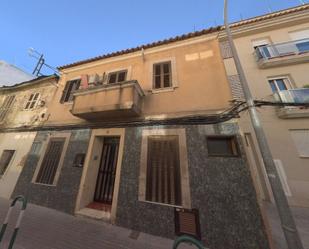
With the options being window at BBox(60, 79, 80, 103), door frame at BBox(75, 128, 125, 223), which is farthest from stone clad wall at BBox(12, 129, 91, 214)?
window at BBox(60, 79, 80, 103)

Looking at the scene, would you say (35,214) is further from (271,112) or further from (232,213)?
(271,112)

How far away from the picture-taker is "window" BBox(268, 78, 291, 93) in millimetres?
9219

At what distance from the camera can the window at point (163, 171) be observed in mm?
4406

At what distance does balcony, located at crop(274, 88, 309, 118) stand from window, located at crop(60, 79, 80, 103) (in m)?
12.2

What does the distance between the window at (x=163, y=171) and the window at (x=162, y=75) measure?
2.51 m

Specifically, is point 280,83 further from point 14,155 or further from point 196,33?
point 14,155

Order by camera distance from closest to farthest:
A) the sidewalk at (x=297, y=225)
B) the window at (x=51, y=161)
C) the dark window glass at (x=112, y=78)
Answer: the sidewalk at (x=297, y=225)
the window at (x=51, y=161)
the dark window glass at (x=112, y=78)

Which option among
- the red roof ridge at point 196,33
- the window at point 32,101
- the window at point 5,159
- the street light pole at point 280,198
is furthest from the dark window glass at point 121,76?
the window at point 5,159

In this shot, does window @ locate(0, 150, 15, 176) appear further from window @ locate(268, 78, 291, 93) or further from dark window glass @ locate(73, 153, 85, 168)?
window @ locate(268, 78, 291, 93)

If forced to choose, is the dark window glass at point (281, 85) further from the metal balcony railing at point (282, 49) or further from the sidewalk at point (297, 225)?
the sidewalk at point (297, 225)

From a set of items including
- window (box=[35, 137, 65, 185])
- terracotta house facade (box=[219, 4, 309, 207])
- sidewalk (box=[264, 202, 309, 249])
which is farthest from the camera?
terracotta house facade (box=[219, 4, 309, 207])

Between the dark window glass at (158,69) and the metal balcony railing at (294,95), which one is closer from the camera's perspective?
the dark window glass at (158,69)

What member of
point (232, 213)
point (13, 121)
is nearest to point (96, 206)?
point (232, 213)

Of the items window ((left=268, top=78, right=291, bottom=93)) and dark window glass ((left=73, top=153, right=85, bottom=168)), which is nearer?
dark window glass ((left=73, top=153, right=85, bottom=168))
